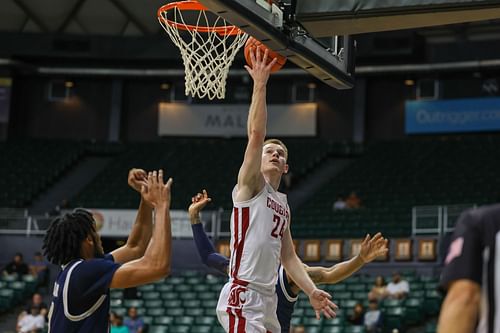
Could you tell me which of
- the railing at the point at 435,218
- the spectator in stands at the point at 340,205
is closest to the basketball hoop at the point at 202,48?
the railing at the point at 435,218

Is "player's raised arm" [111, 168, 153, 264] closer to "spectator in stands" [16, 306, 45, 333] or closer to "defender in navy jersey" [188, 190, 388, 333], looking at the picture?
"defender in navy jersey" [188, 190, 388, 333]

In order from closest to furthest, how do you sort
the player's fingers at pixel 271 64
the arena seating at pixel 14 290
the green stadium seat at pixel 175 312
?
1. the player's fingers at pixel 271 64
2. the green stadium seat at pixel 175 312
3. the arena seating at pixel 14 290

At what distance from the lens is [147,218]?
18.6 ft

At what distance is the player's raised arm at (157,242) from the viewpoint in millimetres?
4762

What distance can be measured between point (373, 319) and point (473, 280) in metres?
14.2

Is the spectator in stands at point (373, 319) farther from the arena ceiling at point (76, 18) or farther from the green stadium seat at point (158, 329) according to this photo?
the arena ceiling at point (76, 18)

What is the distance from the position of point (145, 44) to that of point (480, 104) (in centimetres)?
1173

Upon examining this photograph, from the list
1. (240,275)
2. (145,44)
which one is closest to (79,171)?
(145,44)

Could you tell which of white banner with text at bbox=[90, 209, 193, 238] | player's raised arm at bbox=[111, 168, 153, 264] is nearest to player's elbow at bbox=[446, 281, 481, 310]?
player's raised arm at bbox=[111, 168, 153, 264]

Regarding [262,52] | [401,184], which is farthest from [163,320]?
[262,52]

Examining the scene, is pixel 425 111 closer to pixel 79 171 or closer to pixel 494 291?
pixel 79 171

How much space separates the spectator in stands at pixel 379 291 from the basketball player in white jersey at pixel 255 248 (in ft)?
40.4

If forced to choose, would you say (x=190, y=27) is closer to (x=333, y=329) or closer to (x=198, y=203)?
(x=198, y=203)

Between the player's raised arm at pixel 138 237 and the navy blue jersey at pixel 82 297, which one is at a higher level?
the player's raised arm at pixel 138 237
